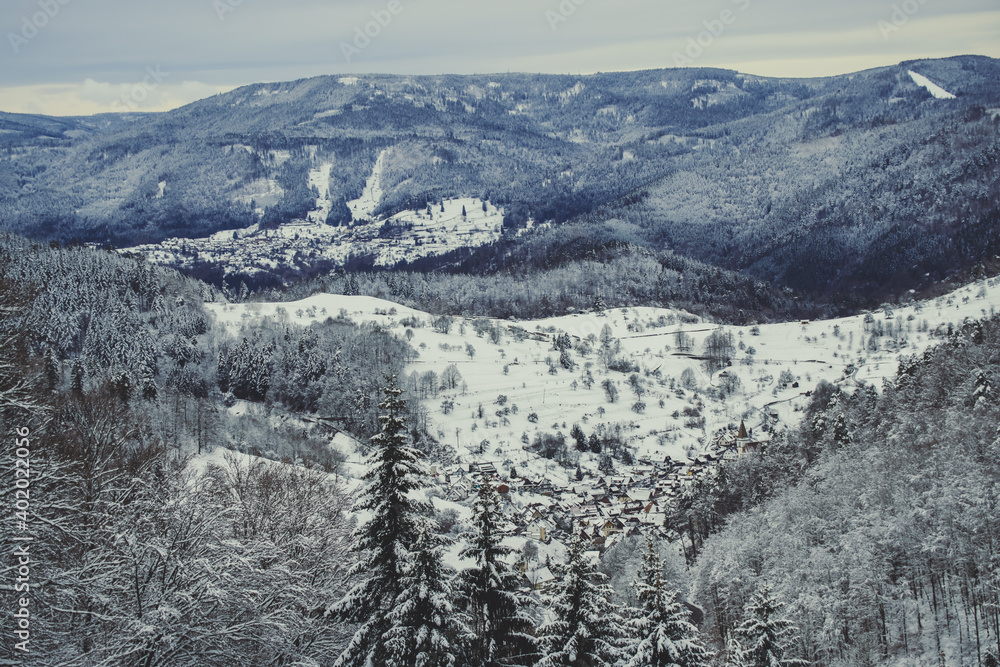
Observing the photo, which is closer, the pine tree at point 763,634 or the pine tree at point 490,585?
the pine tree at point 490,585

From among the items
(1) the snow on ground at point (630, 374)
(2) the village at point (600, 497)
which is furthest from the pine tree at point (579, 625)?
(1) the snow on ground at point (630, 374)

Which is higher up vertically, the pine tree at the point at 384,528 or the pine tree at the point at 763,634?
the pine tree at the point at 384,528

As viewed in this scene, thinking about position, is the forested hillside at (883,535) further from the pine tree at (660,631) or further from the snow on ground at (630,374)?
the snow on ground at (630,374)

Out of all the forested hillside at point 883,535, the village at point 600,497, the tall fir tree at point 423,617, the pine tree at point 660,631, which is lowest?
the village at point 600,497

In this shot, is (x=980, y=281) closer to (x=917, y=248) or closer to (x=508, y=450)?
(x=917, y=248)

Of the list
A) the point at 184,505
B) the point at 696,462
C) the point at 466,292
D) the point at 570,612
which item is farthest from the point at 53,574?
the point at 466,292

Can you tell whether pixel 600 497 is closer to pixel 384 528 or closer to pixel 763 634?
pixel 763 634
